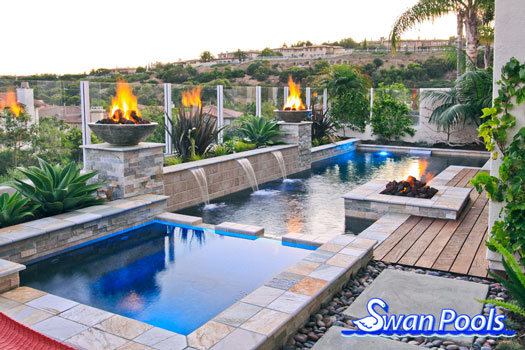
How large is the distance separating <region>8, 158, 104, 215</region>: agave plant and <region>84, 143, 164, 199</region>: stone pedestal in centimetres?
37

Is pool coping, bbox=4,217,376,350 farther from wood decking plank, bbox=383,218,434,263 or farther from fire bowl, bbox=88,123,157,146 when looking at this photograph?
fire bowl, bbox=88,123,157,146

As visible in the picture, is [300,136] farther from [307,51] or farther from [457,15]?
[307,51]

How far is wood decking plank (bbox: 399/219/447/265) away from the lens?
5.07 metres

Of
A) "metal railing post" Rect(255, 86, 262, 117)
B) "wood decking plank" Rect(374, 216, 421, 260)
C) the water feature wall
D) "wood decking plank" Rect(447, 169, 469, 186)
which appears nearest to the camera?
"wood decking plank" Rect(374, 216, 421, 260)

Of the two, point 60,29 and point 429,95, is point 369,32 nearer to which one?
point 429,95

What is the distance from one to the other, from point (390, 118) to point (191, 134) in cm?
939

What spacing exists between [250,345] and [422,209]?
4.50 m

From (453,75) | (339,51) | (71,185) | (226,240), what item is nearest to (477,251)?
(226,240)

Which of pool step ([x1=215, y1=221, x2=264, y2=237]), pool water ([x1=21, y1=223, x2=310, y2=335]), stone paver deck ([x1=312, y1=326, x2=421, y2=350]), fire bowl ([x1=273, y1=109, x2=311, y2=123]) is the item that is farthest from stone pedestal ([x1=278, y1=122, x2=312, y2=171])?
stone paver deck ([x1=312, y1=326, x2=421, y2=350])

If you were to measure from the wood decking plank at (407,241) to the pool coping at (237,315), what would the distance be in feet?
2.47

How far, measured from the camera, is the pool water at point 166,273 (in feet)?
13.2

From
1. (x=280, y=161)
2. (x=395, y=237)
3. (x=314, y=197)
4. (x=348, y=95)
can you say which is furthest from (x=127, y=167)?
(x=348, y=95)

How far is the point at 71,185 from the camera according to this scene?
6.06 meters

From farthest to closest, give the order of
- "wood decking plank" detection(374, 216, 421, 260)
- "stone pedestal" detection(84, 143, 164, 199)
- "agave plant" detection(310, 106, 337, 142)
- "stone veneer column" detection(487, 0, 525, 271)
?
"agave plant" detection(310, 106, 337, 142), "stone pedestal" detection(84, 143, 164, 199), "wood decking plank" detection(374, 216, 421, 260), "stone veneer column" detection(487, 0, 525, 271)
